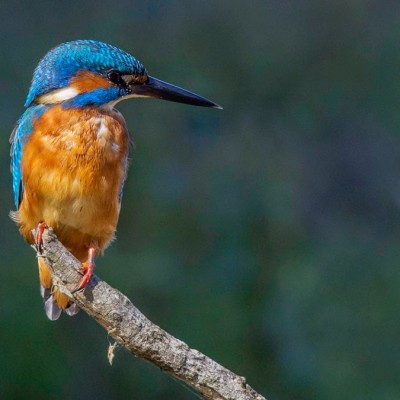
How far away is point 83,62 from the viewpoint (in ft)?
8.84

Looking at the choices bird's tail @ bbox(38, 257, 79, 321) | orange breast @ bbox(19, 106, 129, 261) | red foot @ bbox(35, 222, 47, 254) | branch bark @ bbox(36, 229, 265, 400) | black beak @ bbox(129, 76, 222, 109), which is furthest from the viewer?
bird's tail @ bbox(38, 257, 79, 321)

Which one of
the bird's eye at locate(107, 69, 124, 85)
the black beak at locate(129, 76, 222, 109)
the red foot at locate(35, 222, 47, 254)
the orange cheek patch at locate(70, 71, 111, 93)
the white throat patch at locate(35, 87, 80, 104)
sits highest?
the black beak at locate(129, 76, 222, 109)

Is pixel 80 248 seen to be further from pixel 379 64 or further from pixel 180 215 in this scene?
pixel 379 64

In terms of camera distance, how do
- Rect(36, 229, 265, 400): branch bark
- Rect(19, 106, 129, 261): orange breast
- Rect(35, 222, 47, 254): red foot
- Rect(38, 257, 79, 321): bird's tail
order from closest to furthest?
Rect(36, 229, 265, 400): branch bark → Rect(35, 222, 47, 254): red foot → Rect(19, 106, 129, 261): orange breast → Rect(38, 257, 79, 321): bird's tail

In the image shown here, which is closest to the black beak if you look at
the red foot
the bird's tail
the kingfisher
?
the kingfisher

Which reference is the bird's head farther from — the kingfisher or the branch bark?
the branch bark

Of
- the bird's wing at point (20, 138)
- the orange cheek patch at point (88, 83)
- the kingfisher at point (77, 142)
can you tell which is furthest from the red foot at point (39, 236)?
the orange cheek patch at point (88, 83)

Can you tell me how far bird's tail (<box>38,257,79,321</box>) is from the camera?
2.87 m

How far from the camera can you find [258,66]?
4.78 m

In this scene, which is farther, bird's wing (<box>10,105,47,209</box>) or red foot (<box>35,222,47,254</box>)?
bird's wing (<box>10,105,47,209</box>)

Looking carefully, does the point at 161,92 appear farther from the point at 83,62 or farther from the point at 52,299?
the point at 52,299

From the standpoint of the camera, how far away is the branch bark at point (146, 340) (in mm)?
2283

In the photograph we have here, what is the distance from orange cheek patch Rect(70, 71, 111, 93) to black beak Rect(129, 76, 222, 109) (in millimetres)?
79

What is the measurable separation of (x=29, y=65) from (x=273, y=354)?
1588 mm
